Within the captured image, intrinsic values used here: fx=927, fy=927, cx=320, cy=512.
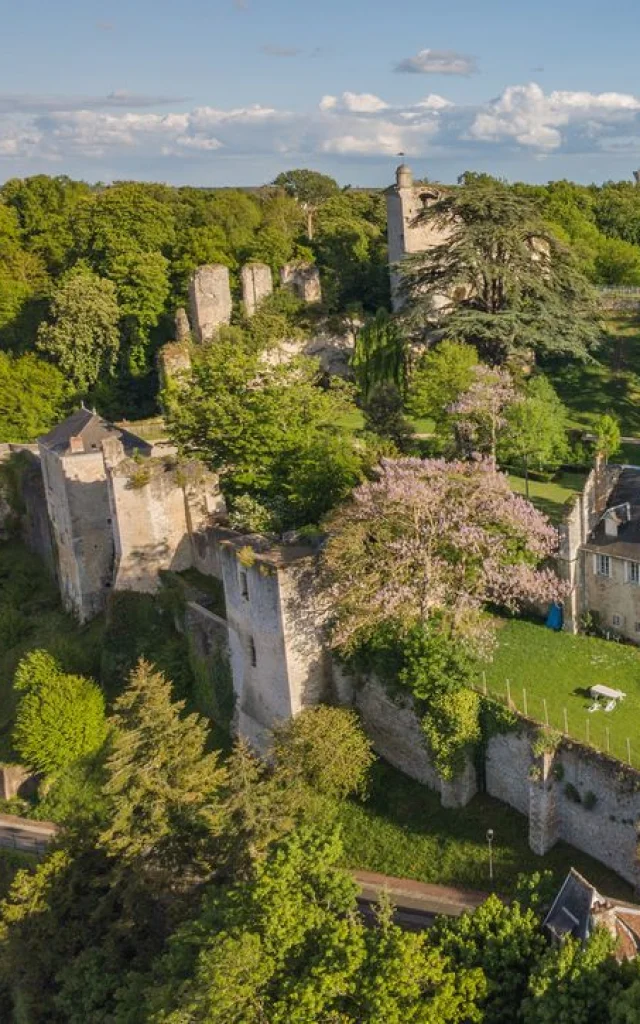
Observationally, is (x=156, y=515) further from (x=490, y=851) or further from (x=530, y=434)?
(x=490, y=851)

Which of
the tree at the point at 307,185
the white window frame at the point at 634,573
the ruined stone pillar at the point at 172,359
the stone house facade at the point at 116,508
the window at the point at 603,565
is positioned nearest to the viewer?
the white window frame at the point at 634,573

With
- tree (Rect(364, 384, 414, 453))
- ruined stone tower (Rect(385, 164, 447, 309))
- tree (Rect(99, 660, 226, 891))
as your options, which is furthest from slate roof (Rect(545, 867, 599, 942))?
ruined stone tower (Rect(385, 164, 447, 309))

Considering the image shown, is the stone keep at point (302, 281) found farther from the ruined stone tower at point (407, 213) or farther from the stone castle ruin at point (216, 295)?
the ruined stone tower at point (407, 213)

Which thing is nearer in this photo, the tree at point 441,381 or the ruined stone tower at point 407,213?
the tree at point 441,381

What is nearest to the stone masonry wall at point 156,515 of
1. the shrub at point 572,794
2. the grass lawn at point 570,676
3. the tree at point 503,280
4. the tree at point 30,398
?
the grass lawn at point 570,676

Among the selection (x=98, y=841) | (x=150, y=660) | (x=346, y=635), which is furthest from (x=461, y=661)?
(x=150, y=660)

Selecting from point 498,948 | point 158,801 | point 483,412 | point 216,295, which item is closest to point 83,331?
point 216,295
